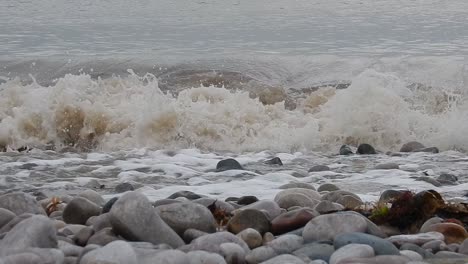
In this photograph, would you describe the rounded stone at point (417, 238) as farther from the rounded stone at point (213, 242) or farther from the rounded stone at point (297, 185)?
the rounded stone at point (297, 185)

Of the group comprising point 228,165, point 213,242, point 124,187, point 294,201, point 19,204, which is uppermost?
point 213,242

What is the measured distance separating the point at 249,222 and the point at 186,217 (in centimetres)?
36

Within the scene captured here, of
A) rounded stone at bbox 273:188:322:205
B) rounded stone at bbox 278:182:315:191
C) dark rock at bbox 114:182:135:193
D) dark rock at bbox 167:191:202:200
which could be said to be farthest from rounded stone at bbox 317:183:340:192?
dark rock at bbox 114:182:135:193

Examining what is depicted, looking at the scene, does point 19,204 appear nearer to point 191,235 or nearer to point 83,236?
point 83,236

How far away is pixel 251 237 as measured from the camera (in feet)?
13.0

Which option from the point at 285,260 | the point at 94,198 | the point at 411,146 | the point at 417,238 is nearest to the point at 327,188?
the point at 94,198

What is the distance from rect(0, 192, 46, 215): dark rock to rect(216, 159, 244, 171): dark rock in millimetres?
2750

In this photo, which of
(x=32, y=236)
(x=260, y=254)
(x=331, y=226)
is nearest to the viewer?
(x=32, y=236)

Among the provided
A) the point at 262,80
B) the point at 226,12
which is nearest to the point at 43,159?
the point at 262,80

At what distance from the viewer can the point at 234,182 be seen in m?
6.45

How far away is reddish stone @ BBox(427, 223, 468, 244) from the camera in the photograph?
3959 mm

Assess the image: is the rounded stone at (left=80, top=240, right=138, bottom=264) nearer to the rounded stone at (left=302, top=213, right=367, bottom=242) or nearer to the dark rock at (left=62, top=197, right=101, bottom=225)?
the rounded stone at (left=302, top=213, right=367, bottom=242)

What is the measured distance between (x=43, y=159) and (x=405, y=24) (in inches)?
711

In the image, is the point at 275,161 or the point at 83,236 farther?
the point at 275,161
